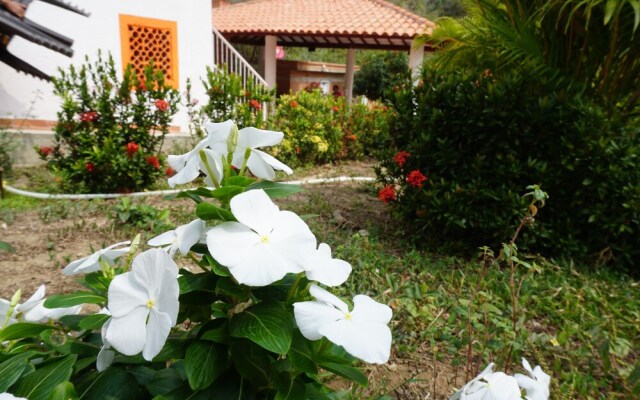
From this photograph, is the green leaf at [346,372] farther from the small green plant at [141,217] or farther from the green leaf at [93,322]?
the small green plant at [141,217]

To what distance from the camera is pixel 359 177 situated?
671cm

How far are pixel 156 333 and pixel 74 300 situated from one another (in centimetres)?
23

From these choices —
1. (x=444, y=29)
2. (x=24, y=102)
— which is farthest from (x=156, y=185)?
(x=444, y=29)

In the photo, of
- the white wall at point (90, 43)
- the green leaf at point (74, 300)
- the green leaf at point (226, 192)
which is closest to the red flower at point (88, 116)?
the white wall at point (90, 43)

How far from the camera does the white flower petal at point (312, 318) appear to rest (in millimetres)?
714

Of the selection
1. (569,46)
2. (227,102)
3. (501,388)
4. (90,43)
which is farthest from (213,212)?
(90,43)

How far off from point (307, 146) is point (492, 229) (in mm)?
4343

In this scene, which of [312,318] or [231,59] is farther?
[231,59]

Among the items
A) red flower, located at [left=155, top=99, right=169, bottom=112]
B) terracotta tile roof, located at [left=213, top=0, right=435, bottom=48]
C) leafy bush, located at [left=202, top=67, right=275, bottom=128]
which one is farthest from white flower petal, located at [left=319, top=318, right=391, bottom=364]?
terracotta tile roof, located at [left=213, top=0, right=435, bottom=48]

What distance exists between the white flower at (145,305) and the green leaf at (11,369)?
0.60ft

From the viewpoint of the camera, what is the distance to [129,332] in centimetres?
69

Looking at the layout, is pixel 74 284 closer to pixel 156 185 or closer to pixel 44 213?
pixel 44 213

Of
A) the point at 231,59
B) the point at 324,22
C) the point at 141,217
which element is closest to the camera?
the point at 141,217

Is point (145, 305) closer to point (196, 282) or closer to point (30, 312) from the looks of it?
point (196, 282)
